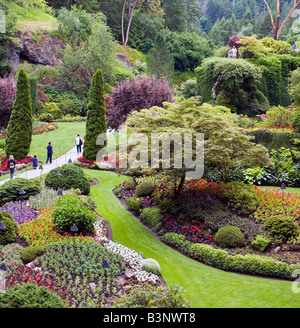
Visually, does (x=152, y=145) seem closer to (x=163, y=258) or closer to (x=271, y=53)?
(x=163, y=258)

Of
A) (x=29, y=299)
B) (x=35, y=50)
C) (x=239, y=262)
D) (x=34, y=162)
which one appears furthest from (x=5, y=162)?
(x=35, y=50)

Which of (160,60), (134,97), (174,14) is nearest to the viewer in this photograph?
(134,97)

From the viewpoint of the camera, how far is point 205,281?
31.2 feet

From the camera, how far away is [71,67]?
41.6m

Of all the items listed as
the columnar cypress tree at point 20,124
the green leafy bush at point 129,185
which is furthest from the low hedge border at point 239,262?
the columnar cypress tree at point 20,124

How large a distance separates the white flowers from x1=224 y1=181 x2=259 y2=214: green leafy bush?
14.1ft

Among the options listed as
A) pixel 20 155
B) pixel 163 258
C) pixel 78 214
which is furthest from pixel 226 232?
pixel 20 155

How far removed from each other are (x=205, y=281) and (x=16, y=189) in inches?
327

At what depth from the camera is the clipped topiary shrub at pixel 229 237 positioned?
11078mm

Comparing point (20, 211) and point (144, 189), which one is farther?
point (144, 189)

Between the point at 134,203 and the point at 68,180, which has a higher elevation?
the point at 68,180

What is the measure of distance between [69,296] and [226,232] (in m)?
5.20

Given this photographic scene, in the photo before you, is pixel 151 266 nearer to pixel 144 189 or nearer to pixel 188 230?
pixel 188 230

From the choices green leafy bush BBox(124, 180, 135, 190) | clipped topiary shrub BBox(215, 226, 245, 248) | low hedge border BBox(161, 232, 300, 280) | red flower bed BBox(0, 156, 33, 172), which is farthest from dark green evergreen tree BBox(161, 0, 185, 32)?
low hedge border BBox(161, 232, 300, 280)
